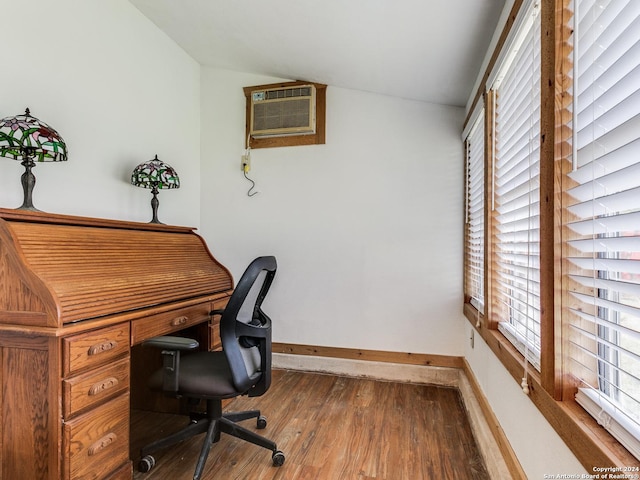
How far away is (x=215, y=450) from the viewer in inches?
71.4

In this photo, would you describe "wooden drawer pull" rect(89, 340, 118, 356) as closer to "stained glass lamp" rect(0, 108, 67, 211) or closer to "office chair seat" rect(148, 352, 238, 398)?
"office chair seat" rect(148, 352, 238, 398)

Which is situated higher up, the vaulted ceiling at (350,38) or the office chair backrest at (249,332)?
the vaulted ceiling at (350,38)

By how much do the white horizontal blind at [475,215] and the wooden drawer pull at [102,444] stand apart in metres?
2.01

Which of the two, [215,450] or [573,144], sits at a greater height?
[573,144]

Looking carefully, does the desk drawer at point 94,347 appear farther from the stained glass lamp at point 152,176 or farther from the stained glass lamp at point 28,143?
the stained glass lamp at point 152,176

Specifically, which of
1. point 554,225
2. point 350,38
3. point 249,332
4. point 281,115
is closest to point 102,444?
point 249,332

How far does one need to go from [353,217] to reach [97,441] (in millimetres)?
2173

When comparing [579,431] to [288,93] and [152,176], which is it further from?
[288,93]

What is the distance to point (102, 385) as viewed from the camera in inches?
54.2

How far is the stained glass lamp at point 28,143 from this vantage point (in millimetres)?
1429

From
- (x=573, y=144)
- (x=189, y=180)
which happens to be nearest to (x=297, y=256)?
(x=189, y=180)

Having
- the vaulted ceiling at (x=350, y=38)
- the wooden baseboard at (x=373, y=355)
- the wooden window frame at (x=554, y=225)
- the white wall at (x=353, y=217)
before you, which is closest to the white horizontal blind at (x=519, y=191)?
the wooden window frame at (x=554, y=225)

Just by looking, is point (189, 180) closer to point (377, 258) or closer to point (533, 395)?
point (377, 258)

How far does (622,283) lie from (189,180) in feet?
9.97
